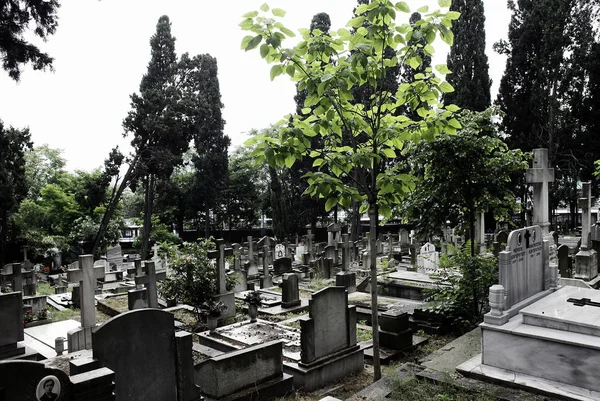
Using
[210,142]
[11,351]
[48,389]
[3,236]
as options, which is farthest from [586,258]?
[210,142]

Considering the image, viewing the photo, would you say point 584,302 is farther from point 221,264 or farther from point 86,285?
point 86,285

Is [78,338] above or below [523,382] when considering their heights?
below

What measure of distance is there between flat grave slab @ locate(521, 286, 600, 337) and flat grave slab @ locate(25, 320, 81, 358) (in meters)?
8.23

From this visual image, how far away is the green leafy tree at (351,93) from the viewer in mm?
4406

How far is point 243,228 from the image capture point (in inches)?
1698

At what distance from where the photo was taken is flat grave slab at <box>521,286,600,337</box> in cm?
496

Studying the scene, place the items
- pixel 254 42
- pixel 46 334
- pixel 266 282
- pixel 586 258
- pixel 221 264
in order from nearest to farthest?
1. pixel 254 42
2. pixel 46 334
3. pixel 221 264
4. pixel 586 258
5. pixel 266 282

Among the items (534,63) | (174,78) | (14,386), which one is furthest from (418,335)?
(174,78)

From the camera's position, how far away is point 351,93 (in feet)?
15.7

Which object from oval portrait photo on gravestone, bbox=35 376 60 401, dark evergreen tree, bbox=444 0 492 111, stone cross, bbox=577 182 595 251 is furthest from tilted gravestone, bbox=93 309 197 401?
dark evergreen tree, bbox=444 0 492 111

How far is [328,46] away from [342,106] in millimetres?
725

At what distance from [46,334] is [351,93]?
858 cm

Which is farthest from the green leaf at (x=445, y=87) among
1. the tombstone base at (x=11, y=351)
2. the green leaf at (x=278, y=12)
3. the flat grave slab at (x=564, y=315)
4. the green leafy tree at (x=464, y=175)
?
the tombstone base at (x=11, y=351)

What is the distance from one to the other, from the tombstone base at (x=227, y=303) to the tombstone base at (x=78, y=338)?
2.79 m
